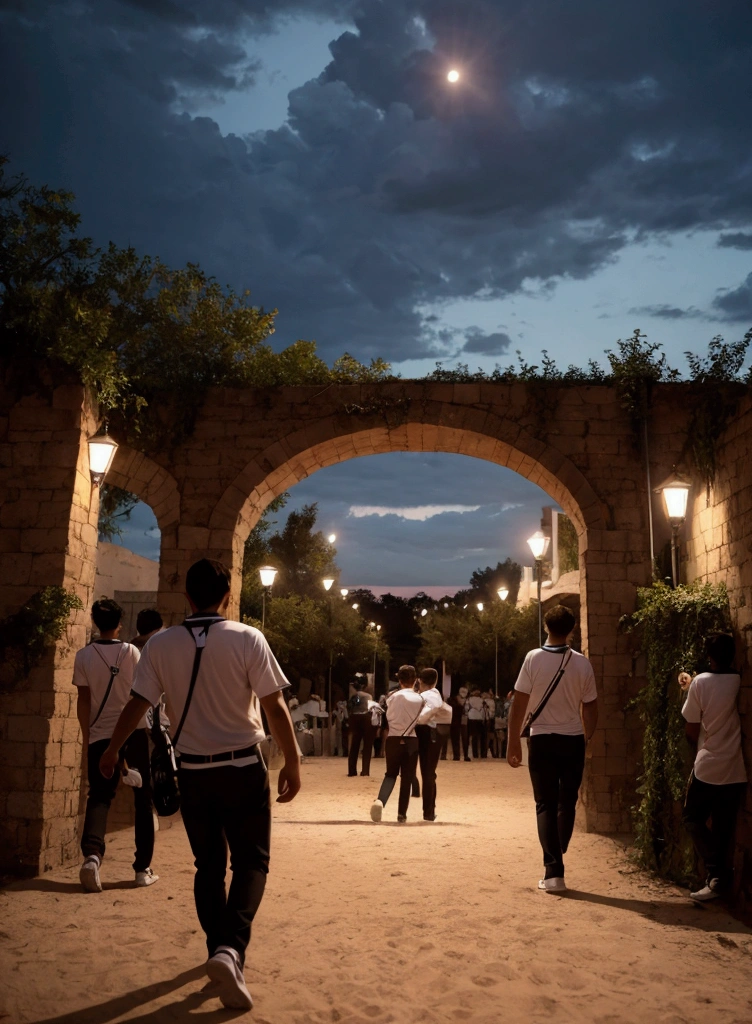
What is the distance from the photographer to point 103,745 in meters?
5.50

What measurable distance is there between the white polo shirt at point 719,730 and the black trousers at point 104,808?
11.3ft

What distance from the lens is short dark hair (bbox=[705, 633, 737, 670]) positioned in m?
5.61

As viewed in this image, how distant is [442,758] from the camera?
736 inches

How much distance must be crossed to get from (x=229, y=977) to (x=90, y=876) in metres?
2.45

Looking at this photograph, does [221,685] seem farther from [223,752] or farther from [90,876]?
[90,876]

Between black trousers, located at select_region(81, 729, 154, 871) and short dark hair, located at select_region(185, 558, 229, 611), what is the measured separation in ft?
Answer: 7.09

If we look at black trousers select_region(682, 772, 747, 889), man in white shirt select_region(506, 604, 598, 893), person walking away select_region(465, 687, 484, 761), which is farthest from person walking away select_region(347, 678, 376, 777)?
black trousers select_region(682, 772, 747, 889)

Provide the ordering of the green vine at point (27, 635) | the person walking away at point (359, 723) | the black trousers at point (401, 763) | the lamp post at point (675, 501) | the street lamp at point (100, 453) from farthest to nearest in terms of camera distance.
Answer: the person walking away at point (359, 723) < the black trousers at point (401, 763) < the lamp post at point (675, 501) < the street lamp at point (100, 453) < the green vine at point (27, 635)

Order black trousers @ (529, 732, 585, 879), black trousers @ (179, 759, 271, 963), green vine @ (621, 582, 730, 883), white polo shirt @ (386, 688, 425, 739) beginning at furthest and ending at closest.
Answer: white polo shirt @ (386, 688, 425, 739) < green vine @ (621, 582, 730, 883) < black trousers @ (529, 732, 585, 879) < black trousers @ (179, 759, 271, 963)

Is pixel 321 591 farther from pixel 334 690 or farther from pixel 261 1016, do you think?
pixel 261 1016

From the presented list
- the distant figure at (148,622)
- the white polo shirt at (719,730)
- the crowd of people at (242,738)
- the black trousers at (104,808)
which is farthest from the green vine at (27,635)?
the white polo shirt at (719,730)

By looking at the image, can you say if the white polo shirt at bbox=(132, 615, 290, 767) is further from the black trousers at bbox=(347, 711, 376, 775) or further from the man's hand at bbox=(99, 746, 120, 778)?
the black trousers at bbox=(347, 711, 376, 775)

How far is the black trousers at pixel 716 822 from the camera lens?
5453 millimetres

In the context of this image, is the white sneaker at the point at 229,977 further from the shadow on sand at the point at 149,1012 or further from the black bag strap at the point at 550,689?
the black bag strap at the point at 550,689
